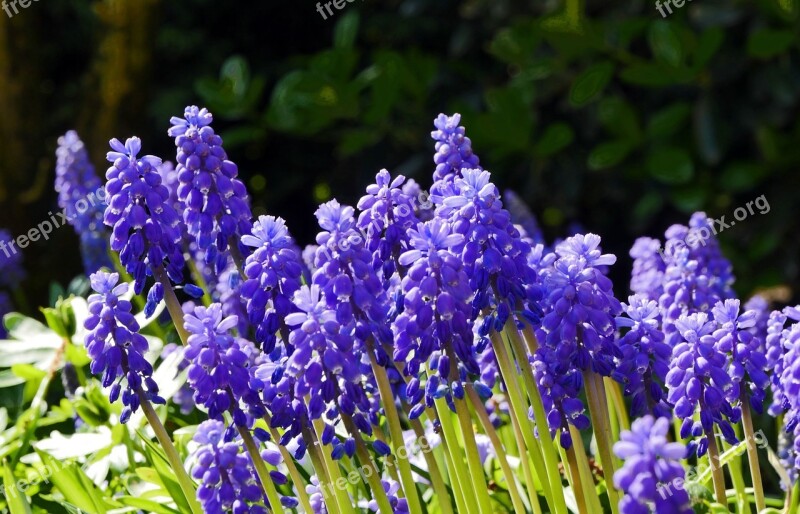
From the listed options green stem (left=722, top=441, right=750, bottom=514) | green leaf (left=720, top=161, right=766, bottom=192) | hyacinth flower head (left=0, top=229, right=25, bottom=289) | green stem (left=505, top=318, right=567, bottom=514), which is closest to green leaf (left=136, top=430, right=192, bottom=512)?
green stem (left=505, top=318, right=567, bottom=514)

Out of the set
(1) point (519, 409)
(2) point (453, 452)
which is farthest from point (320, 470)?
(1) point (519, 409)

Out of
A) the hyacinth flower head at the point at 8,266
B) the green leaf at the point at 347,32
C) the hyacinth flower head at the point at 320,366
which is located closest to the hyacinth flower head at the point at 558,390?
the hyacinth flower head at the point at 320,366

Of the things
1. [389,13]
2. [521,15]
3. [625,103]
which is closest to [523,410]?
[625,103]

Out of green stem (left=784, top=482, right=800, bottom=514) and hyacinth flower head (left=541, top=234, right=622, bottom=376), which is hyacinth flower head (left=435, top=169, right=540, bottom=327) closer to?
hyacinth flower head (left=541, top=234, right=622, bottom=376)

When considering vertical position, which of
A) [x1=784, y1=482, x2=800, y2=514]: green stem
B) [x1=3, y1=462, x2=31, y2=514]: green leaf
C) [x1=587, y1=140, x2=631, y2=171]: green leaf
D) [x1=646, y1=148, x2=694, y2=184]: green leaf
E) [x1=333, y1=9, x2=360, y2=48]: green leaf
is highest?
[x1=333, y1=9, x2=360, y2=48]: green leaf

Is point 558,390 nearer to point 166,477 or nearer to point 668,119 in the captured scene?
point 166,477

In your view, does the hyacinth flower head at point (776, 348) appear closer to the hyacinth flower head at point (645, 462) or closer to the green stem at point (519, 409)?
the green stem at point (519, 409)

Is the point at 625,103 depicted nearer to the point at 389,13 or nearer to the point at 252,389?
the point at 389,13
